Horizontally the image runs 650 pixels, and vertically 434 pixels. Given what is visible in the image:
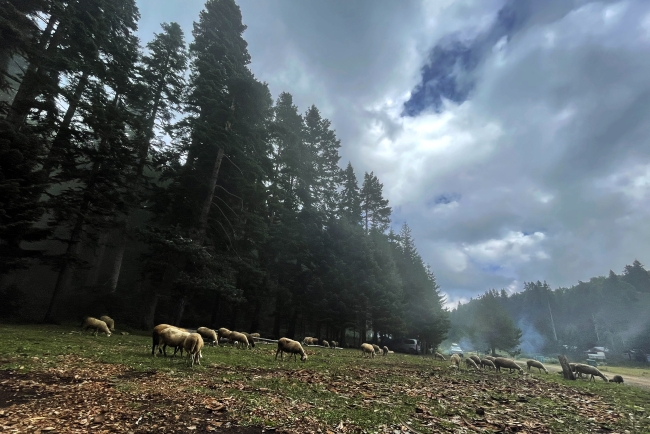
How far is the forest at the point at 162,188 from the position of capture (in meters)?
19.4

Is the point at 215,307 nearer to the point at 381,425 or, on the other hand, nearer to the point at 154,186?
the point at 154,186

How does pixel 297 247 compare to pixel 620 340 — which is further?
pixel 620 340

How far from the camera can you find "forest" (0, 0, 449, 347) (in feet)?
63.8

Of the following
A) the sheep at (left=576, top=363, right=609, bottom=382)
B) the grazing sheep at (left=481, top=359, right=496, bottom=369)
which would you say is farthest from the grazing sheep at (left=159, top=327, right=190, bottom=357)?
the sheep at (left=576, top=363, right=609, bottom=382)

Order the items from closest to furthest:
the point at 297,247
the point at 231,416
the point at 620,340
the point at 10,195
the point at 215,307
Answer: the point at 231,416
the point at 10,195
the point at 215,307
the point at 297,247
the point at 620,340

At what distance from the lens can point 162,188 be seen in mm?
27281

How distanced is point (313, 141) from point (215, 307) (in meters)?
29.8

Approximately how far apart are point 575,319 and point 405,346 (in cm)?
9044

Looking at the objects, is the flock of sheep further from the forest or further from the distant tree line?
the distant tree line

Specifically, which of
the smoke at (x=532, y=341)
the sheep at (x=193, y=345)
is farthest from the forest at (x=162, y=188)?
the smoke at (x=532, y=341)

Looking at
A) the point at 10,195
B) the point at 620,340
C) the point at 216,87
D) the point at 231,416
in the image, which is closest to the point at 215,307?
the point at 10,195

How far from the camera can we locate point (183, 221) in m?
27.7

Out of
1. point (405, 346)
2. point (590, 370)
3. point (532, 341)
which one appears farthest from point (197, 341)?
point (532, 341)

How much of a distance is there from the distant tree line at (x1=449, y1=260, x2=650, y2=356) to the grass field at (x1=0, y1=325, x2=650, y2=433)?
61.4 meters
